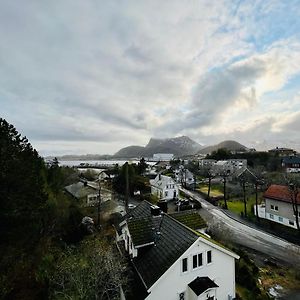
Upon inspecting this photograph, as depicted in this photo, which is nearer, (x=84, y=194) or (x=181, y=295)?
(x=181, y=295)

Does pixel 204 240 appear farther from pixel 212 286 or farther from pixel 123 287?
pixel 123 287

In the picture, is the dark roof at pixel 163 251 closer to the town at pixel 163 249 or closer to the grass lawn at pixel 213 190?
the town at pixel 163 249

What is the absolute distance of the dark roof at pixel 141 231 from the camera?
67.6 ft

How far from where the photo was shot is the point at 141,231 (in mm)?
21344

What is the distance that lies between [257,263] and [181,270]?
60.7 feet

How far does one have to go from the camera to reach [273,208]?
46.0 meters

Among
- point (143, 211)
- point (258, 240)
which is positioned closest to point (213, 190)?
point (258, 240)

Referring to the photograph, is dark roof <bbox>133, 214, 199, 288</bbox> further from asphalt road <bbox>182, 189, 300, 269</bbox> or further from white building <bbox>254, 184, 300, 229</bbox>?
white building <bbox>254, 184, 300, 229</bbox>

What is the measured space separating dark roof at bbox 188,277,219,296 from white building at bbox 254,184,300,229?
3055 cm

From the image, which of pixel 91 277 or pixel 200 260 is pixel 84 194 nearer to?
pixel 91 277

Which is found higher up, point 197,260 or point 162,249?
point 162,249

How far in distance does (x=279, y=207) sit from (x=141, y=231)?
34.6 meters

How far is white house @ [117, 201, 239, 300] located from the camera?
17234 mm

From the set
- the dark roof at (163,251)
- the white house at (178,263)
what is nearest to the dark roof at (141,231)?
the white house at (178,263)
